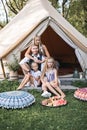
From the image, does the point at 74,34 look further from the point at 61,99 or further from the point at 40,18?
the point at 61,99

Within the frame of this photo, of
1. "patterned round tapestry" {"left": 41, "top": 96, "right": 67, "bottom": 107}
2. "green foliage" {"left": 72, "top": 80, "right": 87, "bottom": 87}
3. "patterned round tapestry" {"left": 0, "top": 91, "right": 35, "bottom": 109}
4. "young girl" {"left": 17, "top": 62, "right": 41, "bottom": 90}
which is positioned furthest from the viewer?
"green foliage" {"left": 72, "top": 80, "right": 87, "bottom": 87}

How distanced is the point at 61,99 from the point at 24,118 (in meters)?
1.24

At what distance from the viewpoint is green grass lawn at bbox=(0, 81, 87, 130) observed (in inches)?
225

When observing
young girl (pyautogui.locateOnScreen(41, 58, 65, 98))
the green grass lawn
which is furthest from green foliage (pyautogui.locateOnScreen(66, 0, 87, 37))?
the green grass lawn

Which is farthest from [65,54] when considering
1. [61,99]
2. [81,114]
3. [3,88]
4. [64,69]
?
[81,114]

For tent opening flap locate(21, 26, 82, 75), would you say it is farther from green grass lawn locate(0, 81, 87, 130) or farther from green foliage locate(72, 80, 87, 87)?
green grass lawn locate(0, 81, 87, 130)

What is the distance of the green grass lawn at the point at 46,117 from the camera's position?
5.70m

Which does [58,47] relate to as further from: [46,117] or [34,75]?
[46,117]

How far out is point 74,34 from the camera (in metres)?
9.54

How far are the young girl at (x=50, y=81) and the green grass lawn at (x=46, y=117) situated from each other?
0.35 m

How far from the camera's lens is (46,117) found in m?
6.21

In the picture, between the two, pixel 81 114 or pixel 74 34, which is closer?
pixel 81 114

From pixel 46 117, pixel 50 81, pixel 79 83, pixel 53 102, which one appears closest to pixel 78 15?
pixel 79 83

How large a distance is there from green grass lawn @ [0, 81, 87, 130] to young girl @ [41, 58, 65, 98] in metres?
0.35
